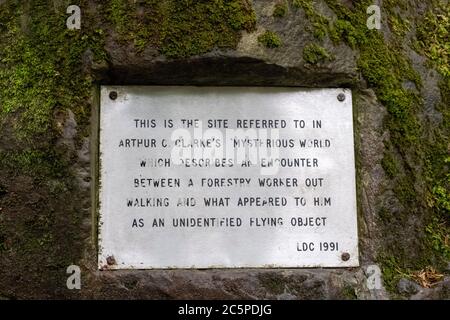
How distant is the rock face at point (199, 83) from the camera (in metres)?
2.78

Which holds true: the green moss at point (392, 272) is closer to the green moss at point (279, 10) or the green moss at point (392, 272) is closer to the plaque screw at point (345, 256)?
the plaque screw at point (345, 256)

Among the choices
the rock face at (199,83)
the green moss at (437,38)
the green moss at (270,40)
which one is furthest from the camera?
the green moss at (437,38)

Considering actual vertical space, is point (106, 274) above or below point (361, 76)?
below

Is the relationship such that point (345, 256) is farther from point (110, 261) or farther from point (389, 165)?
point (110, 261)

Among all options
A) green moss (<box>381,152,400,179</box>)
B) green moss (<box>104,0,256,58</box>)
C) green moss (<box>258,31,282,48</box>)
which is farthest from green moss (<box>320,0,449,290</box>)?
green moss (<box>104,0,256,58</box>)

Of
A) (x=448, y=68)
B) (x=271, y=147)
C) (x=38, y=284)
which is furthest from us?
(x=448, y=68)

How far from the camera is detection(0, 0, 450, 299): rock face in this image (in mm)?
2783

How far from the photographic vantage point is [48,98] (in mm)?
2848

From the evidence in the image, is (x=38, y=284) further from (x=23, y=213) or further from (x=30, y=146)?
(x=30, y=146)

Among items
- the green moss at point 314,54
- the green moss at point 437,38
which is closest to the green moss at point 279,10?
the green moss at point 314,54
